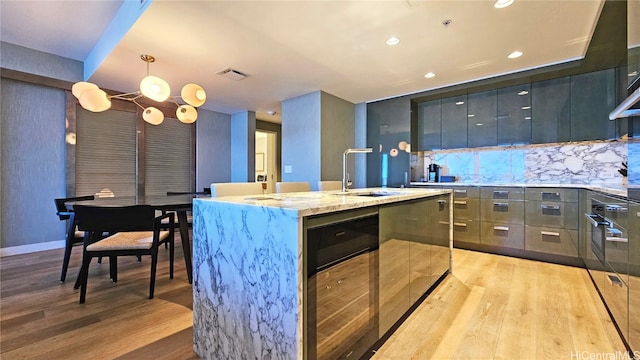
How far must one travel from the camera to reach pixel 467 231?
365 centimetres

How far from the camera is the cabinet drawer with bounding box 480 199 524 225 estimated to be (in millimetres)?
3289

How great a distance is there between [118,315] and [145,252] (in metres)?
0.46

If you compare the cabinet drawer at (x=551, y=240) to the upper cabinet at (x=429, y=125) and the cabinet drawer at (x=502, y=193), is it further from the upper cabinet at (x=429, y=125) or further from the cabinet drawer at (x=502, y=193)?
the upper cabinet at (x=429, y=125)

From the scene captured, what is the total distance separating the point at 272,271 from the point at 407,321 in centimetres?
126

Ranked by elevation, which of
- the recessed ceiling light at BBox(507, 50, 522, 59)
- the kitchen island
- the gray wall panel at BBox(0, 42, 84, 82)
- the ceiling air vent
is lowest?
the kitchen island

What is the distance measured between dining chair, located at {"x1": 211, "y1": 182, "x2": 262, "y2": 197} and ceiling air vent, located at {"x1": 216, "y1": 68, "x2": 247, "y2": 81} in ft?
6.05

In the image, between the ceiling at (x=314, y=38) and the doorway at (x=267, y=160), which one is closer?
the ceiling at (x=314, y=38)

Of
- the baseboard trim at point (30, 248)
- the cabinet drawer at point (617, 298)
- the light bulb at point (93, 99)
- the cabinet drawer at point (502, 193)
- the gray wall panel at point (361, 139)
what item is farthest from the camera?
the gray wall panel at point (361, 139)

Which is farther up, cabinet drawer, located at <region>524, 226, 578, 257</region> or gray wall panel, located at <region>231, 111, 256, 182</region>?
gray wall panel, located at <region>231, 111, 256, 182</region>

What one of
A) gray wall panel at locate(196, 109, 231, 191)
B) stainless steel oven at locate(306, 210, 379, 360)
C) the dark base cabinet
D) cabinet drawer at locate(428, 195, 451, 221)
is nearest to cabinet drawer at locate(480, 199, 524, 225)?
the dark base cabinet

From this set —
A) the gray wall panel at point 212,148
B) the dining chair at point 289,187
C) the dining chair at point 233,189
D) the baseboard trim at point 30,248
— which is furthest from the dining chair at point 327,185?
the baseboard trim at point 30,248

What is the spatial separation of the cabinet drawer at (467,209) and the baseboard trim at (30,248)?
563cm

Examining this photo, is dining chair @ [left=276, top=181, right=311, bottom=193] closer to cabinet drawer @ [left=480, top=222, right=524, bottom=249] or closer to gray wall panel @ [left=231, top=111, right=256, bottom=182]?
cabinet drawer @ [left=480, top=222, right=524, bottom=249]

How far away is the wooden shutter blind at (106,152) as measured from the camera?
159 inches
